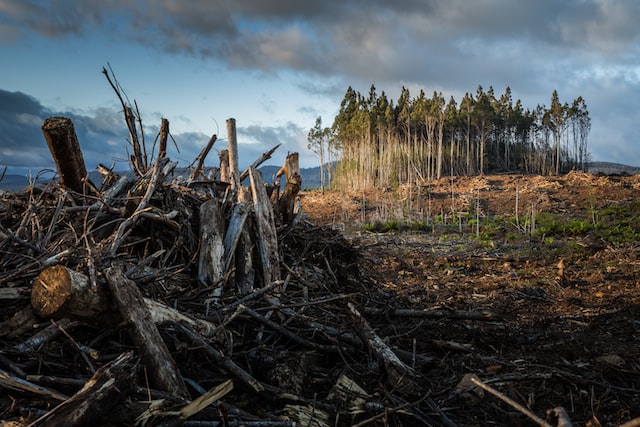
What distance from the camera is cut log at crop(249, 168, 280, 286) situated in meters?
4.21

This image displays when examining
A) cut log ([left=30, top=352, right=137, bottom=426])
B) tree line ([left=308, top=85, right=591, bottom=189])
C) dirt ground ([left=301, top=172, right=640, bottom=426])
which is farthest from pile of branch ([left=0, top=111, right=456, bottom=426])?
tree line ([left=308, top=85, right=591, bottom=189])

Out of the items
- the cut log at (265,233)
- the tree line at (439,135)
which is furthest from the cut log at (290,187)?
the tree line at (439,135)

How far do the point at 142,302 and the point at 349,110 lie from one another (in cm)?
5177

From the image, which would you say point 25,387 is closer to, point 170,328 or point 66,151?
point 170,328

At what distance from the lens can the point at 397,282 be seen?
28.2 feet

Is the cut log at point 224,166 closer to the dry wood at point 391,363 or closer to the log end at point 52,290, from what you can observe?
the dry wood at point 391,363

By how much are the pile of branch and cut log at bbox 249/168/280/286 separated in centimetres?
2

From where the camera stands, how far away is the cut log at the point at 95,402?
1.66m

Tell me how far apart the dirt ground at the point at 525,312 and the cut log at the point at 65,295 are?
6.84ft

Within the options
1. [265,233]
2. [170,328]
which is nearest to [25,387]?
[170,328]

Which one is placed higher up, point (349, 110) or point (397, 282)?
point (349, 110)

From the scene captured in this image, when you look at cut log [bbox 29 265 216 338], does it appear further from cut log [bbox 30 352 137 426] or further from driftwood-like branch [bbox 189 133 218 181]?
driftwood-like branch [bbox 189 133 218 181]

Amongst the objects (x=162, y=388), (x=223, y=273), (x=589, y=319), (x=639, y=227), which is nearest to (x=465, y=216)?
(x=639, y=227)

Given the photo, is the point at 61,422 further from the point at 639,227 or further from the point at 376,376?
the point at 639,227
